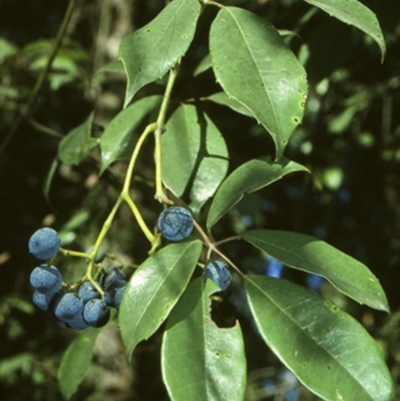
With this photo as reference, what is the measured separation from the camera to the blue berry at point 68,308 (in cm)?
94

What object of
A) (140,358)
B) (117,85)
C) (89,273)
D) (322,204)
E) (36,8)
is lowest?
(140,358)

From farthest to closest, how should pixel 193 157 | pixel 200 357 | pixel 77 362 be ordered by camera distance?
pixel 77 362, pixel 193 157, pixel 200 357

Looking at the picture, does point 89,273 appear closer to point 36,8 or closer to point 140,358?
point 140,358

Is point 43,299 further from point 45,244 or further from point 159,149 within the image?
point 159,149

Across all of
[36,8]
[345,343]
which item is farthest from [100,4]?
[345,343]

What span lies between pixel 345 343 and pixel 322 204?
5.00 feet

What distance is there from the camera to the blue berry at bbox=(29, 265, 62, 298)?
3.08 feet

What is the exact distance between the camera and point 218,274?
873mm

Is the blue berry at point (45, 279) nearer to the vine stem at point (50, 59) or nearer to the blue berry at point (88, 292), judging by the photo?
the blue berry at point (88, 292)

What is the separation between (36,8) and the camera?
3193 mm

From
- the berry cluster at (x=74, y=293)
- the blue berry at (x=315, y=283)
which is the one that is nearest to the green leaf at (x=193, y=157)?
the berry cluster at (x=74, y=293)

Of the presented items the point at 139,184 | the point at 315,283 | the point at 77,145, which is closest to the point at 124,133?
the point at 77,145

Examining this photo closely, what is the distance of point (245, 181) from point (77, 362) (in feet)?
1.48

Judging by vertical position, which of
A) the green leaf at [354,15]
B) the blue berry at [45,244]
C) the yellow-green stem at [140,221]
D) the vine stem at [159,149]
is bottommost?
the blue berry at [45,244]
